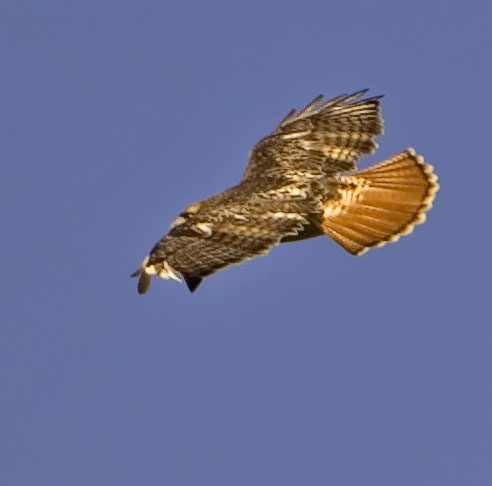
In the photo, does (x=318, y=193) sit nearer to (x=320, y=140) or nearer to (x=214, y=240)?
(x=320, y=140)

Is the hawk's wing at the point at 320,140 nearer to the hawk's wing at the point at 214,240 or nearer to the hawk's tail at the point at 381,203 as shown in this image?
the hawk's tail at the point at 381,203

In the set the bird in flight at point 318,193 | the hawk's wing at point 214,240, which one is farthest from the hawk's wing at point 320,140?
the hawk's wing at point 214,240

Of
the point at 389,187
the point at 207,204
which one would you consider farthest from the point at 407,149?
the point at 207,204

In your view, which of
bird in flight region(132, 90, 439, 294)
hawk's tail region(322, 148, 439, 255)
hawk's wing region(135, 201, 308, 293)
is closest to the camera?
hawk's wing region(135, 201, 308, 293)

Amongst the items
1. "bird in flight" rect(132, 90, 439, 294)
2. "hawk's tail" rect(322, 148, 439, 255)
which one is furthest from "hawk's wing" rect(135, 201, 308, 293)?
"hawk's tail" rect(322, 148, 439, 255)

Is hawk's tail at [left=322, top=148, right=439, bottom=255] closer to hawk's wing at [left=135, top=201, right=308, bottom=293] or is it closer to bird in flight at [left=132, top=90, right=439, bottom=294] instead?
bird in flight at [left=132, top=90, right=439, bottom=294]

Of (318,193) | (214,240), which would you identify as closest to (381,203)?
(318,193)
